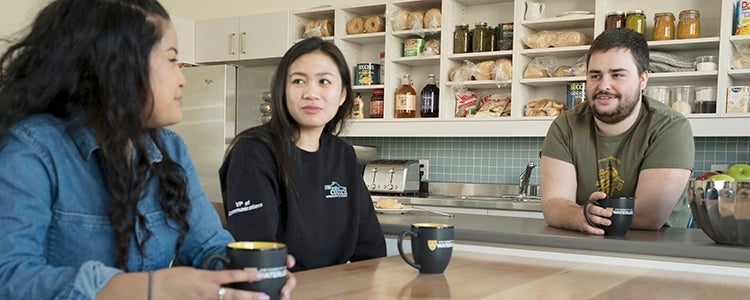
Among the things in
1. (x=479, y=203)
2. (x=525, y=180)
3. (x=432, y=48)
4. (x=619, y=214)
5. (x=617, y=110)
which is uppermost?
(x=432, y=48)

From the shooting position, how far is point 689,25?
3.42m

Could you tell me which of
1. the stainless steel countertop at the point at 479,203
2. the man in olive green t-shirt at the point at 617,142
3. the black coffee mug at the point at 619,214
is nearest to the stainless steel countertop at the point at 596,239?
the black coffee mug at the point at 619,214

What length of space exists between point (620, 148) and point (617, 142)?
0.07 ft

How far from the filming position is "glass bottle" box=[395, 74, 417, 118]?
4164mm

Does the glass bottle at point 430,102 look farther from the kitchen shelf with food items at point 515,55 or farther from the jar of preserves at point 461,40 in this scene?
the jar of preserves at point 461,40

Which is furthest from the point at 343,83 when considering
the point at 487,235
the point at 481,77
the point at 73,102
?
the point at 481,77

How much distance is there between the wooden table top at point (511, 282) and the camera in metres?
1.14

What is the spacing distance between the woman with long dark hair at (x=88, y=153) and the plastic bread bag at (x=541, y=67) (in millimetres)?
3025

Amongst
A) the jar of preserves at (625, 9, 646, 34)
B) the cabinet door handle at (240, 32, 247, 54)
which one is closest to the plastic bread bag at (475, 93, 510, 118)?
the jar of preserves at (625, 9, 646, 34)

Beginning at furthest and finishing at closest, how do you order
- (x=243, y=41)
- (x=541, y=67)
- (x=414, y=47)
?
(x=243, y=41)
(x=414, y=47)
(x=541, y=67)

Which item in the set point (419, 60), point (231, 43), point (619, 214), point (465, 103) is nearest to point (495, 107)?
point (465, 103)

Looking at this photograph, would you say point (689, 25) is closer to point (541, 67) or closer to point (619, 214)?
point (541, 67)

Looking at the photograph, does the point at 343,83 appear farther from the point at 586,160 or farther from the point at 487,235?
the point at 586,160

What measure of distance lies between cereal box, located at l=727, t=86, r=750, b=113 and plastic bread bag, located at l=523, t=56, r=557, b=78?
0.89 meters
